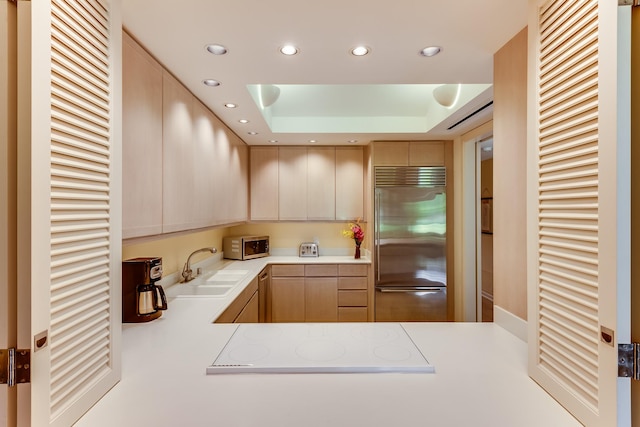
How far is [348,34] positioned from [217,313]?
166cm

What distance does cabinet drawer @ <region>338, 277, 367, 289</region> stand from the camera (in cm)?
377

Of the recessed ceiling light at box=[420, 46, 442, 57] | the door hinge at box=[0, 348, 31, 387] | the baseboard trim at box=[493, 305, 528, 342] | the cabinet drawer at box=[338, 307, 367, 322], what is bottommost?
the cabinet drawer at box=[338, 307, 367, 322]

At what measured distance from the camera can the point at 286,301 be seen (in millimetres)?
3752

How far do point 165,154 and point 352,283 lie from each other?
2620 mm

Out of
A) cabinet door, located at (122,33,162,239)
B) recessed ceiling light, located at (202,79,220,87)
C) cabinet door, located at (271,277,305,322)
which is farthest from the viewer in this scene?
cabinet door, located at (271,277,305,322)

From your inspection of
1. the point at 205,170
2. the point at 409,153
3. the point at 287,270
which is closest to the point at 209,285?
the point at 205,170

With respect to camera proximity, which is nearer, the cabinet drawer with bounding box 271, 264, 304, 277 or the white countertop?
the white countertop

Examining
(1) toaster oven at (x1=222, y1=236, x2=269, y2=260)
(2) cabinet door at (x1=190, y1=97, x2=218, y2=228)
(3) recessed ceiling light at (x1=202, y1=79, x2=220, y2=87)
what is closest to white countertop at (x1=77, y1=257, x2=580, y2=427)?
(2) cabinet door at (x1=190, y1=97, x2=218, y2=228)

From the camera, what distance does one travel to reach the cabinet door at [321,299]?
3758 millimetres

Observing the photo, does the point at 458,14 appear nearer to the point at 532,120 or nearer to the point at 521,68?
the point at 521,68

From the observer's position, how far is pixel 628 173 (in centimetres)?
75

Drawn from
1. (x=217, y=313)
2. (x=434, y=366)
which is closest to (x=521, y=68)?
(x=434, y=366)

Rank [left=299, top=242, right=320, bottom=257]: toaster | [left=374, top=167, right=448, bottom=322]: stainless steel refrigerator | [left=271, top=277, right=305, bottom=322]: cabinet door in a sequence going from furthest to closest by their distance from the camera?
[left=299, top=242, right=320, bottom=257]: toaster < [left=271, top=277, right=305, bottom=322]: cabinet door < [left=374, top=167, right=448, bottom=322]: stainless steel refrigerator

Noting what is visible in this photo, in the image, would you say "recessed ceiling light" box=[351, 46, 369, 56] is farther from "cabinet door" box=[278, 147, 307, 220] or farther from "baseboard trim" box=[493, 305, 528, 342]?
"cabinet door" box=[278, 147, 307, 220]
